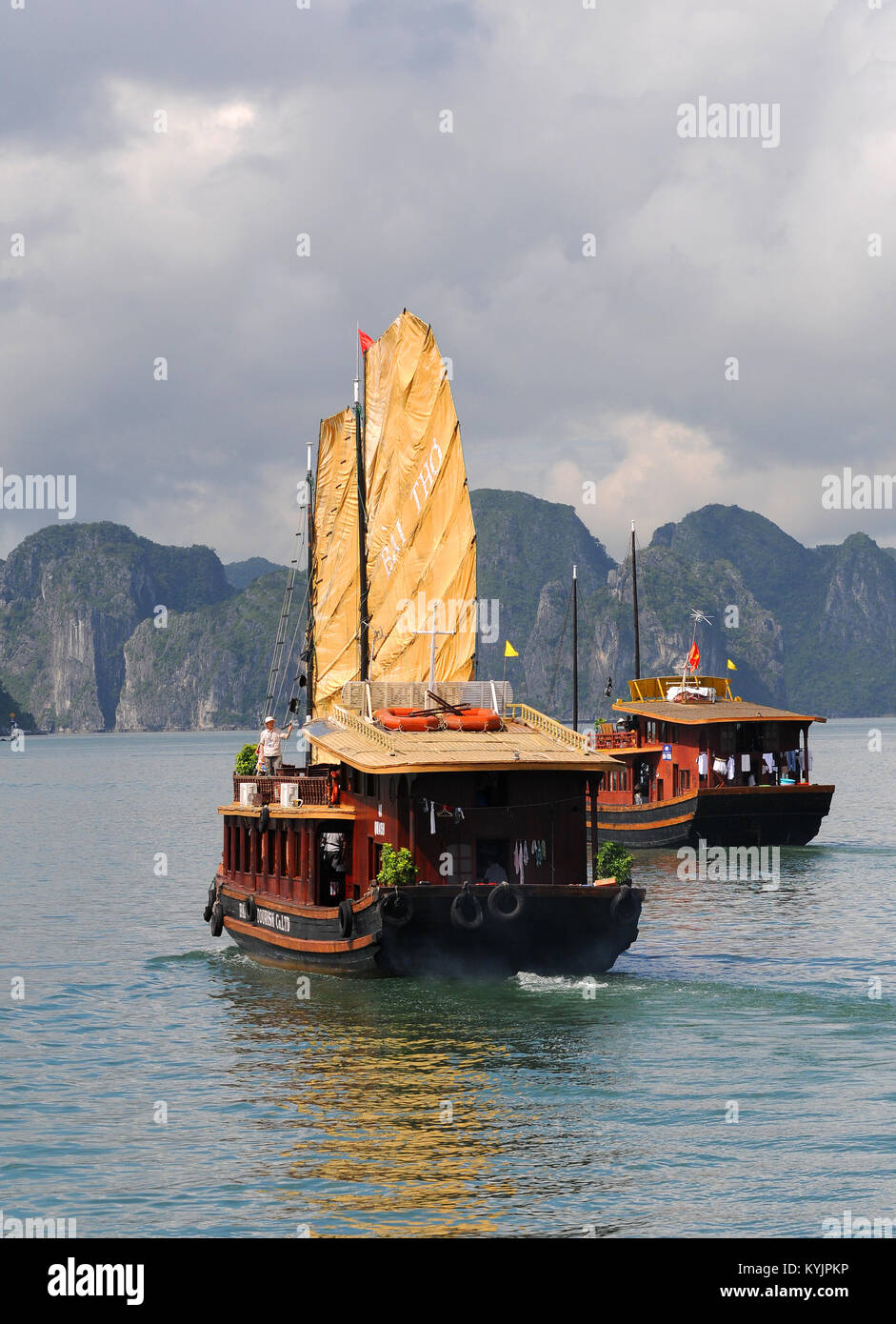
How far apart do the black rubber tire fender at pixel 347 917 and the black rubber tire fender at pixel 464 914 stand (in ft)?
6.88

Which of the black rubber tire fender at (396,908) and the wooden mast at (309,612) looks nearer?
the black rubber tire fender at (396,908)

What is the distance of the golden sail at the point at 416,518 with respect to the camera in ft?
122

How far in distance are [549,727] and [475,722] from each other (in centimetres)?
143

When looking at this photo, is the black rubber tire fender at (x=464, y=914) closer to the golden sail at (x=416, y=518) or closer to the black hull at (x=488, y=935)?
the black hull at (x=488, y=935)

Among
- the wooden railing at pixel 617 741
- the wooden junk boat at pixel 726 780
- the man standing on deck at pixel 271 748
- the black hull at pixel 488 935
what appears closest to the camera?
the black hull at pixel 488 935

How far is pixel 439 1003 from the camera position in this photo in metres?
24.8

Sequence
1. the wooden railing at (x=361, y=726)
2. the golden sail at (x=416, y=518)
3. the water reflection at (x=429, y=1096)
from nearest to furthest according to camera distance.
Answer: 1. the water reflection at (x=429, y=1096)
2. the wooden railing at (x=361, y=726)
3. the golden sail at (x=416, y=518)

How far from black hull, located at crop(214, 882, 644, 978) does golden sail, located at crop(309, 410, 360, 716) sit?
15.5 metres

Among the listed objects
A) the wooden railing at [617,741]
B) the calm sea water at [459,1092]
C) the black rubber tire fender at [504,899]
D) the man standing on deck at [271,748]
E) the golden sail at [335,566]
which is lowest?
the calm sea water at [459,1092]

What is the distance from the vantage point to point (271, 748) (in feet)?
105

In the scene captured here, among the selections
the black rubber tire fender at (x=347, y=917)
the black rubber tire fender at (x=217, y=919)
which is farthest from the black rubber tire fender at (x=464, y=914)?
the black rubber tire fender at (x=217, y=919)

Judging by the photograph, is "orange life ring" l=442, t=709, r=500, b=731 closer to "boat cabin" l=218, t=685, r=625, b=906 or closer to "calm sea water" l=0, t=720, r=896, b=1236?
"boat cabin" l=218, t=685, r=625, b=906

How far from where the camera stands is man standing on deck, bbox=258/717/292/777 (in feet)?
105
